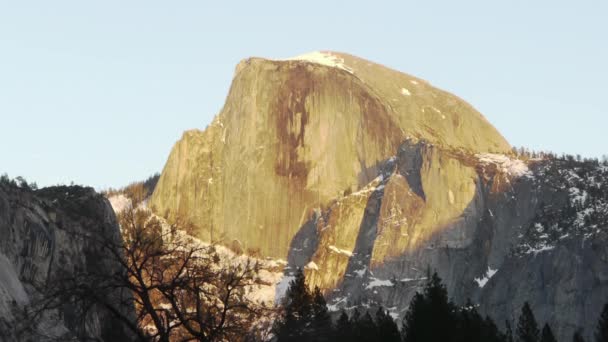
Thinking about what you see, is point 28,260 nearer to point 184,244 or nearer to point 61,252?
point 61,252

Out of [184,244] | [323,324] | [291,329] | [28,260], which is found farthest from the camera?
[28,260]

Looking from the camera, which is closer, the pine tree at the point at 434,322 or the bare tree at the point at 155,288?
the bare tree at the point at 155,288

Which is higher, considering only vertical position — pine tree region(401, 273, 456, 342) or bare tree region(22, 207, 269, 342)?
pine tree region(401, 273, 456, 342)

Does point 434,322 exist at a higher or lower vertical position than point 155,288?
higher

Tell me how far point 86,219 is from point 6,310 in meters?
126

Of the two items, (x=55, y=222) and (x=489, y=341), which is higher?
A: (x=55, y=222)

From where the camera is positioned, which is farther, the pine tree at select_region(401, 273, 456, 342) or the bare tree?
the pine tree at select_region(401, 273, 456, 342)

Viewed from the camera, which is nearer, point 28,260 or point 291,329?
point 291,329

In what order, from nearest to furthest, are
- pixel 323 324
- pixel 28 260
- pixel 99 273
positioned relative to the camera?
pixel 99 273
pixel 323 324
pixel 28 260

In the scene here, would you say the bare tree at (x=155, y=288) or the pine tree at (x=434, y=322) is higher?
the pine tree at (x=434, y=322)

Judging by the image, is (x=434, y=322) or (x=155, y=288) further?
(x=434, y=322)

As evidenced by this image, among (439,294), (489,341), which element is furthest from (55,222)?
(439,294)

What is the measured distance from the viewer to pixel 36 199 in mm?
199125

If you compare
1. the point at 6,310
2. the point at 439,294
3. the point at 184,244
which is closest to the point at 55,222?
the point at 439,294
